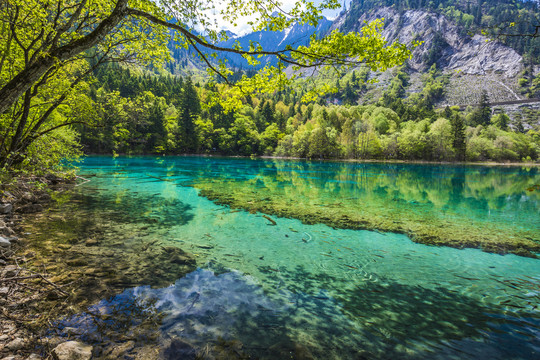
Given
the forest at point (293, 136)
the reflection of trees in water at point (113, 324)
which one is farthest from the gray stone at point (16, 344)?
the forest at point (293, 136)

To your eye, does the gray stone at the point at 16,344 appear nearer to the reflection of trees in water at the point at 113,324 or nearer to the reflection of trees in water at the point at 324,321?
the reflection of trees in water at the point at 113,324

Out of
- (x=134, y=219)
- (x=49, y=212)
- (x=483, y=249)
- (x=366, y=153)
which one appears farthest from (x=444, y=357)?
(x=366, y=153)

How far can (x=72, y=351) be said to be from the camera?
3760 mm

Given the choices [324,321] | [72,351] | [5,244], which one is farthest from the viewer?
[5,244]

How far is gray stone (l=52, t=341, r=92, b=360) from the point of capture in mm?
3630

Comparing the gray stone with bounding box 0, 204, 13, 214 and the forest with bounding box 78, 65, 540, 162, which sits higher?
the forest with bounding box 78, 65, 540, 162

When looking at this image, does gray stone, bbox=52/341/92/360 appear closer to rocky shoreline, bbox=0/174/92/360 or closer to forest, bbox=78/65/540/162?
rocky shoreline, bbox=0/174/92/360

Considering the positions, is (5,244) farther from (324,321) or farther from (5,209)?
(324,321)

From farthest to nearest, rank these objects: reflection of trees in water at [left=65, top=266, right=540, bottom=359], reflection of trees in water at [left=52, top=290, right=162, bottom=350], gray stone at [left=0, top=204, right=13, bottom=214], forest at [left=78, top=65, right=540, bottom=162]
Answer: forest at [left=78, top=65, right=540, bottom=162], gray stone at [left=0, top=204, right=13, bottom=214], reflection of trees in water at [left=65, top=266, right=540, bottom=359], reflection of trees in water at [left=52, top=290, right=162, bottom=350]

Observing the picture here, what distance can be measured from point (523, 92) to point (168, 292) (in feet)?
797

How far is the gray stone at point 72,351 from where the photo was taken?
3630 mm

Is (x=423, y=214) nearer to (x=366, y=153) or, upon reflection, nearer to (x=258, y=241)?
(x=258, y=241)

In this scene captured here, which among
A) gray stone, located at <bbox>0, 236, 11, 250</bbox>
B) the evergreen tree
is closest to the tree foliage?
gray stone, located at <bbox>0, 236, 11, 250</bbox>

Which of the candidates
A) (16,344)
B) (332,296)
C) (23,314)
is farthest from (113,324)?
(332,296)
